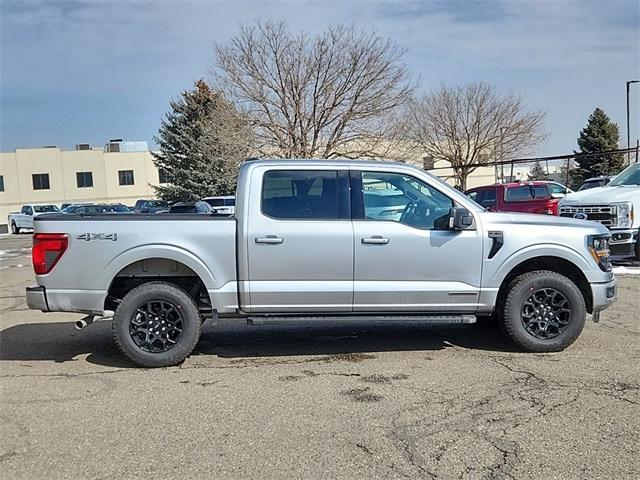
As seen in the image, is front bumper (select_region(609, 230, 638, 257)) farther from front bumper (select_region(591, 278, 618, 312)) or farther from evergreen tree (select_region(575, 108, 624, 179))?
evergreen tree (select_region(575, 108, 624, 179))

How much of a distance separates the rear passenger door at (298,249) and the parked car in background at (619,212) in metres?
7.24

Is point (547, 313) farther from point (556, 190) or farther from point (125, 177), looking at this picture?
point (125, 177)

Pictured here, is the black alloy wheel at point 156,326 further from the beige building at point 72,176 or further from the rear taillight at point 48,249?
the beige building at point 72,176

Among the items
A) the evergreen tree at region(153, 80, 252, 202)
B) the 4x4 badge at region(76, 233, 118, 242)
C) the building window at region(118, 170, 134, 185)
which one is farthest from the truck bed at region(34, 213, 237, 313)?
the building window at region(118, 170, 134, 185)

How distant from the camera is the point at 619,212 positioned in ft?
36.7

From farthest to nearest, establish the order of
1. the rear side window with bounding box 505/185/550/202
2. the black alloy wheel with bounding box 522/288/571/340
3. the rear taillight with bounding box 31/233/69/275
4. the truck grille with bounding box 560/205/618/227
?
the rear side window with bounding box 505/185/550/202 → the truck grille with bounding box 560/205/618/227 → the black alloy wheel with bounding box 522/288/571/340 → the rear taillight with bounding box 31/233/69/275

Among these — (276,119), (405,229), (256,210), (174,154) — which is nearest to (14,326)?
(256,210)

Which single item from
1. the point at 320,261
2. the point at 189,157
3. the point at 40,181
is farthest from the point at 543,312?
the point at 40,181

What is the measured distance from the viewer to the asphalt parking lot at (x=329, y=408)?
3.73 metres

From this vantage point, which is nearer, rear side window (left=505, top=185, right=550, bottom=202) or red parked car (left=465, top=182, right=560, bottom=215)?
red parked car (left=465, top=182, right=560, bottom=215)

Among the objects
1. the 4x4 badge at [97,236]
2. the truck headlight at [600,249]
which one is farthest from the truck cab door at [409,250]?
the 4x4 badge at [97,236]

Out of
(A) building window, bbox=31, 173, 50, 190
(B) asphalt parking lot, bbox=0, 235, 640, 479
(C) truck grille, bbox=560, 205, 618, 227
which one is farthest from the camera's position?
(A) building window, bbox=31, 173, 50, 190

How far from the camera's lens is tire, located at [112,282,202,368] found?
18.6ft

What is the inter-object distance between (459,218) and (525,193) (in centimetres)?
1438
